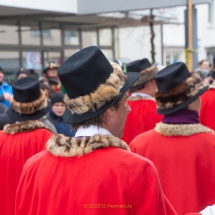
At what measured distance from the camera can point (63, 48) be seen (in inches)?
579

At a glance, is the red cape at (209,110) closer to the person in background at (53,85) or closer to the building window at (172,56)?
the person in background at (53,85)

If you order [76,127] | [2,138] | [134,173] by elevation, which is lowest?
[2,138]

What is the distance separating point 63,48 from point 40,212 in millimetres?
12689

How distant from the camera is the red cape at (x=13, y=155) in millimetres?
4320

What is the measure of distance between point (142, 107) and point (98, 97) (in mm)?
3700

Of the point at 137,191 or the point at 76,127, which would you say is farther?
the point at 76,127

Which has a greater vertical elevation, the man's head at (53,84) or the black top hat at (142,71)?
the black top hat at (142,71)

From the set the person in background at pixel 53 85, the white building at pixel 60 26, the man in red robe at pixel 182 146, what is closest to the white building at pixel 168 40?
the white building at pixel 60 26

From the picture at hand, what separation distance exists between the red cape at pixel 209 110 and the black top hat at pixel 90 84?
3.53 m

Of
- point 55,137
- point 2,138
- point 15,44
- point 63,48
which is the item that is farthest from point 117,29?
point 55,137

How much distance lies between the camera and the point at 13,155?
14.2 feet

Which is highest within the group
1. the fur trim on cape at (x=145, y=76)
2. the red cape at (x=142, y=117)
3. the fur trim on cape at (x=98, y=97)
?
the fur trim on cape at (x=98, y=97)

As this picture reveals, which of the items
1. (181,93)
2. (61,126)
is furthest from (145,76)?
(181,93)

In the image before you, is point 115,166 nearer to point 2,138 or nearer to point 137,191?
point 137,191
